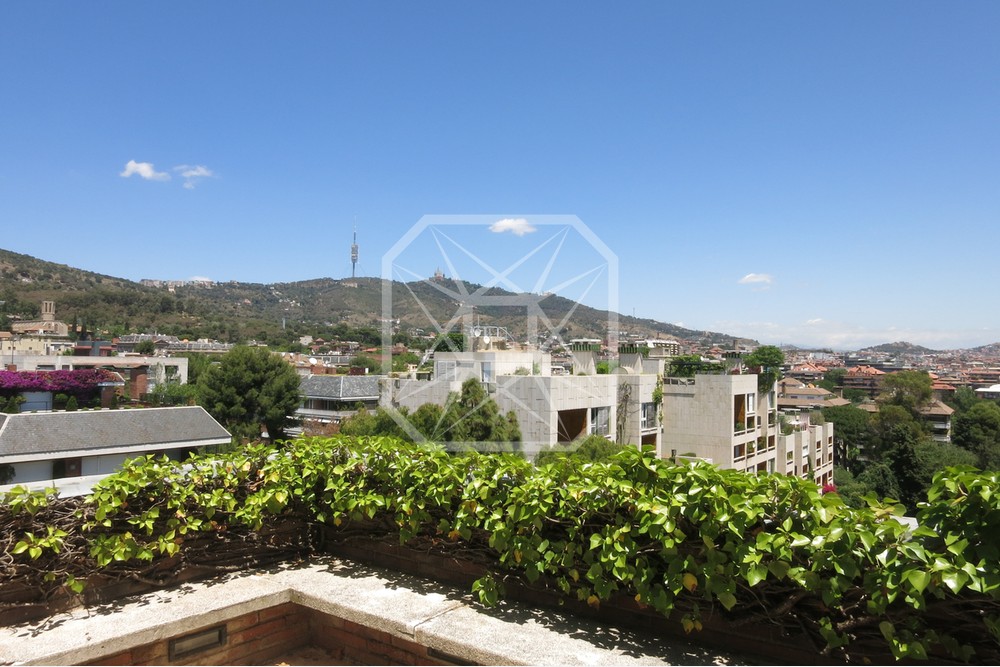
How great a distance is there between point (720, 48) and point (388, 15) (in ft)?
18.9

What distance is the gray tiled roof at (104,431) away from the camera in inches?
557

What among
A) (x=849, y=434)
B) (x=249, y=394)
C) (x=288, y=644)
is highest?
(x=288, y=644)

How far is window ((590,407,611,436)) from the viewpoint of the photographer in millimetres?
15742

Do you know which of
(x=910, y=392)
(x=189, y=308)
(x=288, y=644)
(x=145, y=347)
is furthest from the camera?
(x=189, y=308)

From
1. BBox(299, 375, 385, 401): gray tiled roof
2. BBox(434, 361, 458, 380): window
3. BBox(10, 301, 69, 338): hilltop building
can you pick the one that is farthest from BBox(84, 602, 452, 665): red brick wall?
BBox(10, 301, 69, 338): hilltop building

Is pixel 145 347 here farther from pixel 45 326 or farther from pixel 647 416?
pixel 647 416

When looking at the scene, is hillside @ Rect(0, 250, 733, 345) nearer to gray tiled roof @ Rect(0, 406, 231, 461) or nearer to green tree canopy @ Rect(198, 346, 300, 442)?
green tree canopy @ Rect(198, 346, 300, 442)

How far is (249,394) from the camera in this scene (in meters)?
23.2

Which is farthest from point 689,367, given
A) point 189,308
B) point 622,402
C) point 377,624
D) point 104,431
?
point 189,308

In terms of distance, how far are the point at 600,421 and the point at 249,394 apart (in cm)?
1545

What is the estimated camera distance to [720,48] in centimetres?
949
